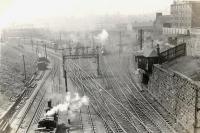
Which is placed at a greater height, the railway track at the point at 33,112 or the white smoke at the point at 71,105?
the white smoke at the point at 71,105

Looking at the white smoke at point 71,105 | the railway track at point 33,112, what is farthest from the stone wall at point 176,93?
the railway track at point 33,112

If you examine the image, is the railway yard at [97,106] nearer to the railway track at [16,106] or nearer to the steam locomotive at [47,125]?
the railway track at [16,106]

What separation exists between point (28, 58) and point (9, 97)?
33582 mm

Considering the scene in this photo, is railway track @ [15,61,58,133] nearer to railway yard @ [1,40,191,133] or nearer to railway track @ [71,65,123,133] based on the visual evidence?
railway yard @ [1,40,191,133]

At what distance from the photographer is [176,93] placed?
2386 cm

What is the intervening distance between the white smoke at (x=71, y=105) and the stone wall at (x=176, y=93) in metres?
7.30

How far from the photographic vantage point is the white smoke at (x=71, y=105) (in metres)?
25.6

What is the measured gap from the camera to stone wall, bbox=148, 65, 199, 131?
2086 centimetres

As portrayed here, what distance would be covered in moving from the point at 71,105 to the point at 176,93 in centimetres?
1002

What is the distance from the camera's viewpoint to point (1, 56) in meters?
60.5

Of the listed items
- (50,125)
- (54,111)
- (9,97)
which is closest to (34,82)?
(9,97)

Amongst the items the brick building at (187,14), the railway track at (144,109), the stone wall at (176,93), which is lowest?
the railway track at (144,109)

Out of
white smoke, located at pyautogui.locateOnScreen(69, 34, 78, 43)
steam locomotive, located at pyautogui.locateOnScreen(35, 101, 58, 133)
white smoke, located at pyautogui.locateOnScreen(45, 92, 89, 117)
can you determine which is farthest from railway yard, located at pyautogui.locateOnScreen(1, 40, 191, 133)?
white smoke, located at pyautogui.locateOnScreen(69, 34, 78, 43)

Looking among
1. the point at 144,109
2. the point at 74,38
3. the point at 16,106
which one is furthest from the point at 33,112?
the point at 74,38
